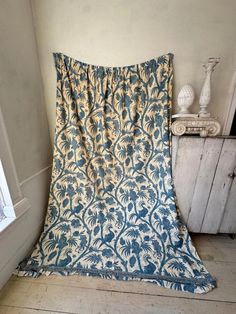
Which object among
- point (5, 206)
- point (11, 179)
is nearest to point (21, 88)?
point (11, 179)

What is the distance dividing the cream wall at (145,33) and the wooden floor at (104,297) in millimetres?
1529

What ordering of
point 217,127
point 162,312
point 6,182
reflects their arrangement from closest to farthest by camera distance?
point 162,312 < point 6,182 < point 217,127

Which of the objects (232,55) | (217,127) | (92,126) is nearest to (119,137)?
(92,126)

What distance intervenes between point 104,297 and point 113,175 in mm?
897

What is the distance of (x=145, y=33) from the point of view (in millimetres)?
1182

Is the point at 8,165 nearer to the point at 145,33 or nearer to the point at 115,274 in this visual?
the point at 115,274

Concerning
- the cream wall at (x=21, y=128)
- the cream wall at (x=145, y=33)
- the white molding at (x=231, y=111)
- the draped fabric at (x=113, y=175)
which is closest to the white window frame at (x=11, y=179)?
the cream wall at (x=21, y=128)

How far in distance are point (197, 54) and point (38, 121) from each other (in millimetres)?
1566

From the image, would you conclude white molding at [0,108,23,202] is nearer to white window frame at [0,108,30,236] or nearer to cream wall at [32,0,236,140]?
white window frame at [0,108,30,236]

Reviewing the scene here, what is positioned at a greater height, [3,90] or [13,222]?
[3,90]

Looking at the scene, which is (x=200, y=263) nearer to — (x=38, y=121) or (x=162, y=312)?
(x=162, y=312)

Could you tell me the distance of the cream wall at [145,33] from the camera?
44.2 inches

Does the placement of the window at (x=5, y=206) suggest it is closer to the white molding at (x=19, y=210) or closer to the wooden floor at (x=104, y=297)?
the white molding at (x=19, y=210)

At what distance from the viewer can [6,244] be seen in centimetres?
101
